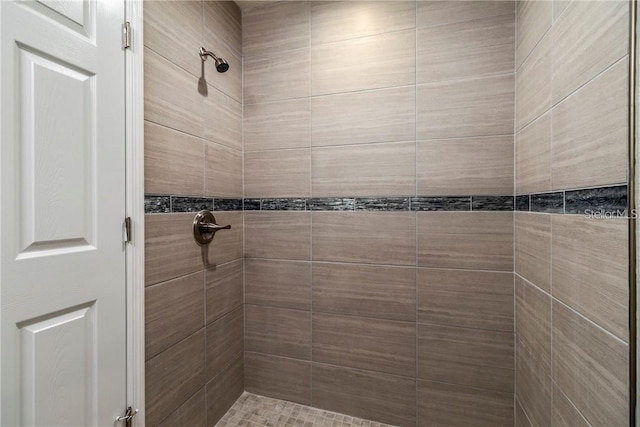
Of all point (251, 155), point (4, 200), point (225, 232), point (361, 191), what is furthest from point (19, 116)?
point (361, 191)

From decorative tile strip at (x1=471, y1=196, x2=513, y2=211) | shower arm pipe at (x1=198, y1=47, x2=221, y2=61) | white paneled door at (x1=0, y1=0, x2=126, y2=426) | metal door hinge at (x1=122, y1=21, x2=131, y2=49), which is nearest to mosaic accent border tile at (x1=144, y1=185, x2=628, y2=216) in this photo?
decorative tile strip at (x1=471, y1=196, x2=513, y2=211)

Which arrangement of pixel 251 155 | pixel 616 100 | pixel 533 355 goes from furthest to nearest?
pixel 251 155 → pixel 533 355 → pixel 616 100

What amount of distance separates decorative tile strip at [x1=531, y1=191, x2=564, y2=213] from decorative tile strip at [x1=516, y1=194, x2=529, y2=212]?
57 mm

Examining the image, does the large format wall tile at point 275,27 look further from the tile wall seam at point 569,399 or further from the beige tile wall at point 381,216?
the tile wall seam at point 569,399

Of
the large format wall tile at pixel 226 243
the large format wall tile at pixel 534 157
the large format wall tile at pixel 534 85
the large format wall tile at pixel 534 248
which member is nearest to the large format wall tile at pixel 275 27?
the large format wall tile at pixel 226 243

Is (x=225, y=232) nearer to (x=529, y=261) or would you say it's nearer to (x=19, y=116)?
(x=19, y=116)

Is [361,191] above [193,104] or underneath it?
underneath

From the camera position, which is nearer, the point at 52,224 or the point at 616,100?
the point at 616,100

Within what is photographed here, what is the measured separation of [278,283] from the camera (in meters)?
1.75

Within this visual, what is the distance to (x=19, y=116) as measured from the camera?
0.79 m

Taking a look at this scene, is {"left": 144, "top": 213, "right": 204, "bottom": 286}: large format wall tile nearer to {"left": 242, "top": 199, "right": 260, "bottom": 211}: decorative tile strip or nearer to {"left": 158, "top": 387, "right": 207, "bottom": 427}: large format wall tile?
{"left": 242, "top": 199, "right": 260, "bottom": 211}: decorative tile strip

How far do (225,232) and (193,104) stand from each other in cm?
67

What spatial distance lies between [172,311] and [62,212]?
1.95 feet

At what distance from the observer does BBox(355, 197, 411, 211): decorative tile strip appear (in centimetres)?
154
